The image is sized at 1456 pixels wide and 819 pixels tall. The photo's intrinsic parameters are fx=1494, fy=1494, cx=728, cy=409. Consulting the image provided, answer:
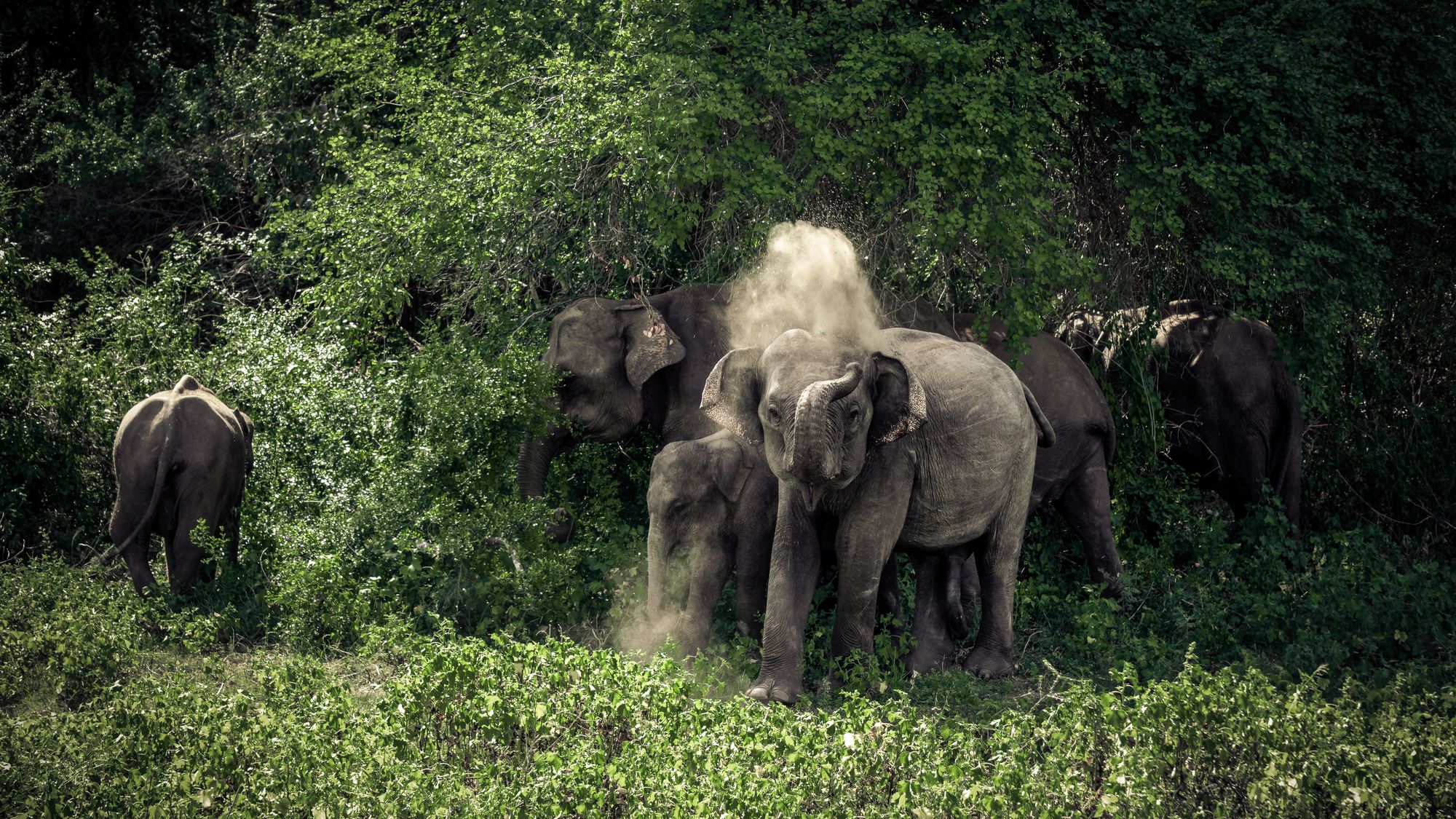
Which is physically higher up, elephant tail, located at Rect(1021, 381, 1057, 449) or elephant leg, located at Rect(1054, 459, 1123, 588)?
elephant tail, located at Rect(1021, 381, 1057, 449)

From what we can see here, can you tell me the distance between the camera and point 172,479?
884 centimetres

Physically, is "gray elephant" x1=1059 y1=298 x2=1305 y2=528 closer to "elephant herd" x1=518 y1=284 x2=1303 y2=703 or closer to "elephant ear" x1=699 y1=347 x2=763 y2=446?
"elephant herd" x1=518 y1=284 x2=1303 y2=703

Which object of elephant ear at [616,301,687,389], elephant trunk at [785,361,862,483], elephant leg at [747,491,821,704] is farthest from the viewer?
elephant ear at [616,301,687,389]

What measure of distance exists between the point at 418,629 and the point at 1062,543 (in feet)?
14.2

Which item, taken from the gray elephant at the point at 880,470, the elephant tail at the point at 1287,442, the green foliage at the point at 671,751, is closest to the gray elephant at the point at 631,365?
the gray elephant at the point at 880,470

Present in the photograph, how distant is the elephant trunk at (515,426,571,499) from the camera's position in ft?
29.2

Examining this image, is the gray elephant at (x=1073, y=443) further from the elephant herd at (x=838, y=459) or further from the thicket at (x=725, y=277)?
the thicket at (x=725, y=277)

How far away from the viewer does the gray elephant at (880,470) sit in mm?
6629

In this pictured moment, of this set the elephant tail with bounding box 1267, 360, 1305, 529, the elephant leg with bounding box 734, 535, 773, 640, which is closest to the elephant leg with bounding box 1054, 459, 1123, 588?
the elephant tail with bounding box 1267, 360, 1305, 529

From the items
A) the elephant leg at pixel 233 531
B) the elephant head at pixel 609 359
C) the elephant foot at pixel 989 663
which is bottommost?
the elephant leg at pixel 233 531

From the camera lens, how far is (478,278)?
32.2ft

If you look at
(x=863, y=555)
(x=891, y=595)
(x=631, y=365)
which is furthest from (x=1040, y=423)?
(x=631, y=365)

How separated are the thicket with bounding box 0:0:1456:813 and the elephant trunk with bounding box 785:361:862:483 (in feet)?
3.48

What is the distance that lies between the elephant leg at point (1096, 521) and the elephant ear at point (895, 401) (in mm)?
2699
